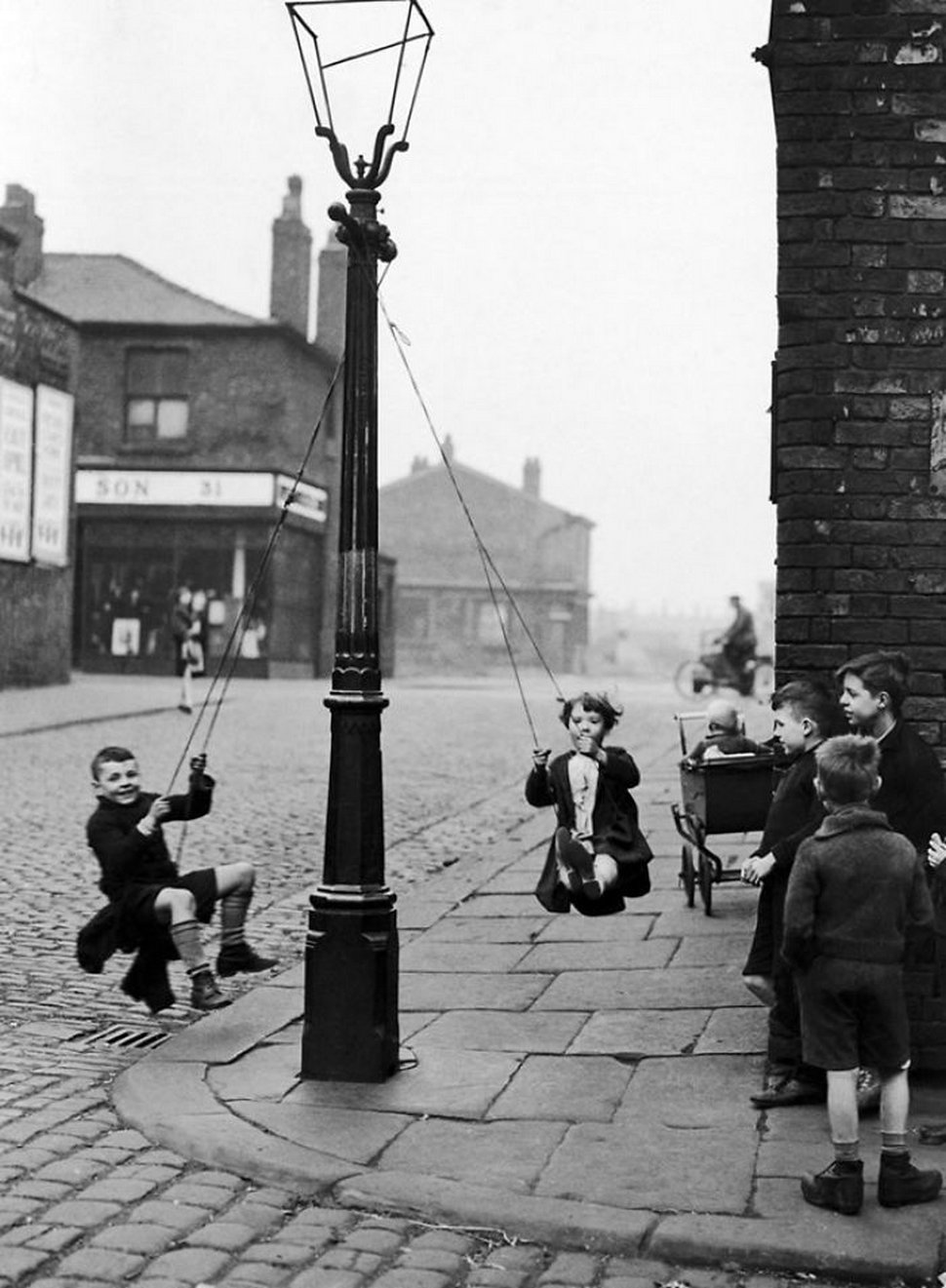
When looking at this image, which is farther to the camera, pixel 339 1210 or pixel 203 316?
pixel 203 316

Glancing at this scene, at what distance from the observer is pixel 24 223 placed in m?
41.1

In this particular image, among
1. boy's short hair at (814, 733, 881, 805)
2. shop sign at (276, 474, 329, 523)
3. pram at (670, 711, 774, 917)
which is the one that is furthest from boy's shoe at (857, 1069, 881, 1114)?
shop sign at (276, 474, 329, 523)

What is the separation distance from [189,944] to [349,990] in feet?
3.54

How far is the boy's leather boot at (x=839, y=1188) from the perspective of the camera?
4395mm

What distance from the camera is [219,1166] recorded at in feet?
15.9

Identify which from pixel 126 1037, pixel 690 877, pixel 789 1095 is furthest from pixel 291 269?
pixel 789 1095

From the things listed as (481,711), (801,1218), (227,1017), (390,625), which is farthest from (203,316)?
(801,1218)

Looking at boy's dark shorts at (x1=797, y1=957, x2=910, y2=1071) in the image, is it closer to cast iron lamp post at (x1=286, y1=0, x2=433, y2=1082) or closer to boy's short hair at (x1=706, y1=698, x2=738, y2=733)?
cast iron lamp post at (x1=286, y1=0, x2=433, y2=1082)

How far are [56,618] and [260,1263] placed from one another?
27419mm

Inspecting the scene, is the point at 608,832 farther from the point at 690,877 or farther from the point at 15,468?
the point at 15,468

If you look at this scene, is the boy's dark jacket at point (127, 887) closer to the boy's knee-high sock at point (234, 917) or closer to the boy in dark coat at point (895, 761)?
the boy's knee-high sock at point (234, 917)

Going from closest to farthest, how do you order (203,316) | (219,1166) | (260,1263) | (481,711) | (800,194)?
(260,1263), (219,1166), (800,194), (481,711), (203,316)

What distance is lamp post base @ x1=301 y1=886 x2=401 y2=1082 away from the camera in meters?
5.63

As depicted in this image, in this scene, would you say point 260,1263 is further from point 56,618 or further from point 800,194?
point 56,618
